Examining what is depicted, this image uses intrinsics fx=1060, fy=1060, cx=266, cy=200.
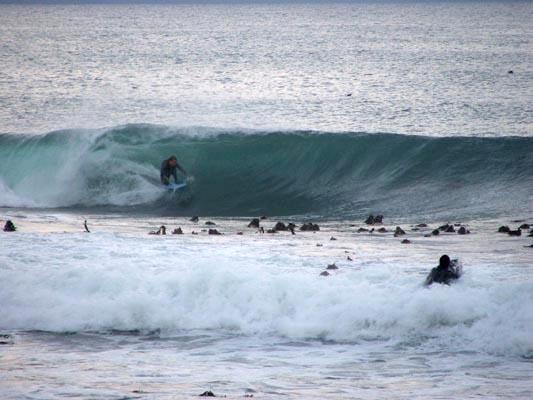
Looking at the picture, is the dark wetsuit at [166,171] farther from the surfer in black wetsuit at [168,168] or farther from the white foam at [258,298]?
the white foam at [258,298]

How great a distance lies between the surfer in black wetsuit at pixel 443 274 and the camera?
1307cm

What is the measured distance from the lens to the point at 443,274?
1309 cm

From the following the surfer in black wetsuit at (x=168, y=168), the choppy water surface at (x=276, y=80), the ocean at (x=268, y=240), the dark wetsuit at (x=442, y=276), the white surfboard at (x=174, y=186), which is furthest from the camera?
the choppy water surface at (x=276, y=80)

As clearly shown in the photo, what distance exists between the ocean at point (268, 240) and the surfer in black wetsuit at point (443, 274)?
0.40ft

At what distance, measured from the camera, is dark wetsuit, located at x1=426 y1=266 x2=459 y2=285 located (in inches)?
514

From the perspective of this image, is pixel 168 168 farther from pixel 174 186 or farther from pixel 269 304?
pixel 269 304

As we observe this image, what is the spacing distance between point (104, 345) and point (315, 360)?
8.45ft

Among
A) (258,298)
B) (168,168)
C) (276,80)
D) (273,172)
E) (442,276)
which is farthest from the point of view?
(276,80)

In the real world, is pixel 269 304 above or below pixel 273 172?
below

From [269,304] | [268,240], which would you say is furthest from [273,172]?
[269,304]

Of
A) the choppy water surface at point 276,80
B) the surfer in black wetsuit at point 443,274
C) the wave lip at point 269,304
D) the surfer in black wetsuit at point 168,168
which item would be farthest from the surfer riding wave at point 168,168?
the surfer in black wetsuit at point 443,274

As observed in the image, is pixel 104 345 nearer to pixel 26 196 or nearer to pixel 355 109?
pixel 26 196

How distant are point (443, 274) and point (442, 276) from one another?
3 cm

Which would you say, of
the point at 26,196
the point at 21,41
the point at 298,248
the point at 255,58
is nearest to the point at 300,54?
the point at 255,58
